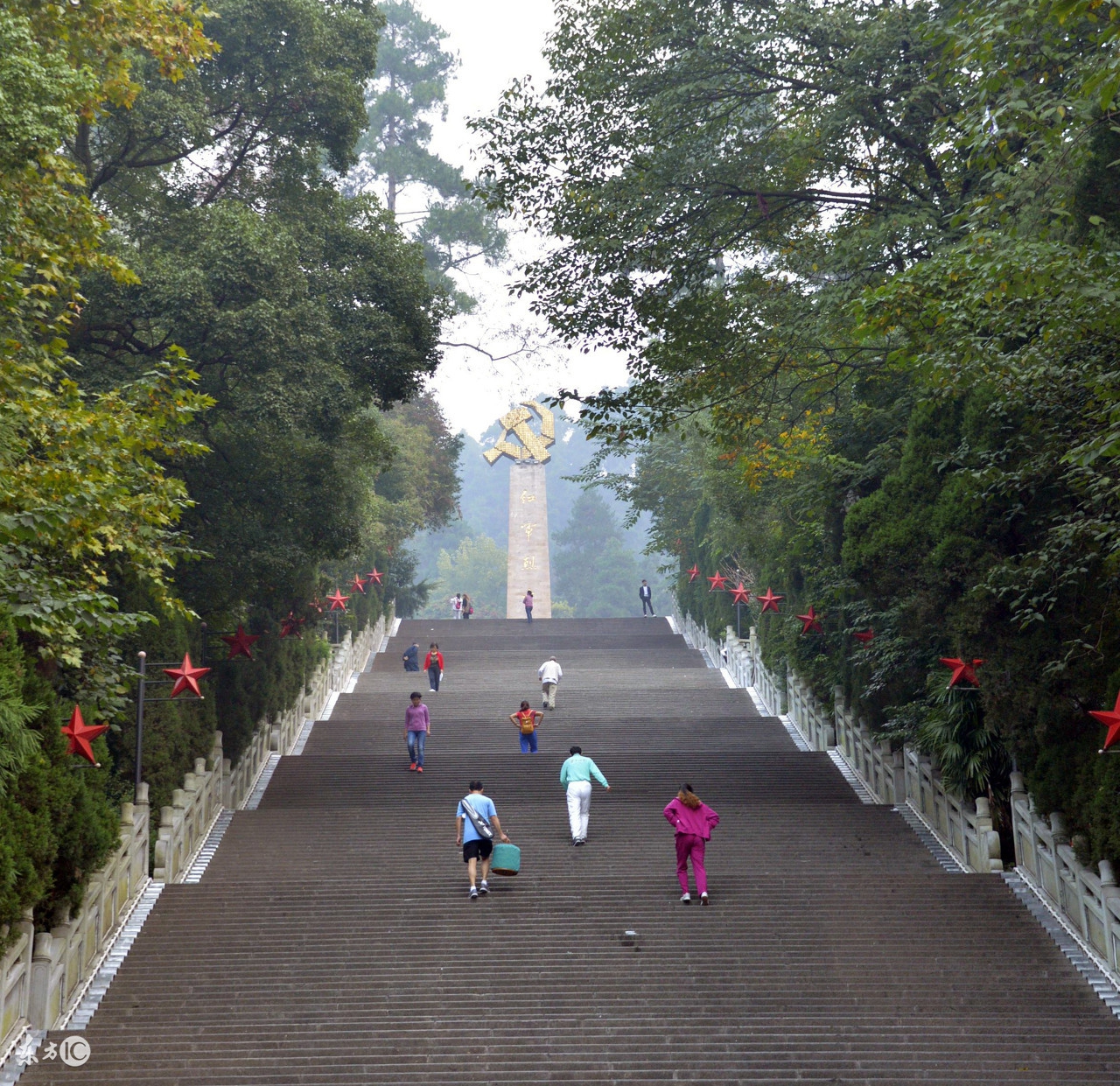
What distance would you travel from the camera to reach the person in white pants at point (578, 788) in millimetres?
11883

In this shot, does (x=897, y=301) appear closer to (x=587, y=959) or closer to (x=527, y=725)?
(x=587, y=959)

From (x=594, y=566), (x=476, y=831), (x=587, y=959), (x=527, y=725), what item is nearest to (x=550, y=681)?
(x=527, y=725)

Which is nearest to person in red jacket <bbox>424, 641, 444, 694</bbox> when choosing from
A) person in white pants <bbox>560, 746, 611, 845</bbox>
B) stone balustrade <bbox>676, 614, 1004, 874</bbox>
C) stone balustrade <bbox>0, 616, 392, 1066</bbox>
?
stone balustrade <bbox>0, 616, 392, 1066</bbox>

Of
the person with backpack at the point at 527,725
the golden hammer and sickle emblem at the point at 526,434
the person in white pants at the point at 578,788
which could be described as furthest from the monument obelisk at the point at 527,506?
the person in white pants at the point at 578,788

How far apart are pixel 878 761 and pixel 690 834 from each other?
5.10 meters

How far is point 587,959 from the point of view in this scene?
9164 millimetres

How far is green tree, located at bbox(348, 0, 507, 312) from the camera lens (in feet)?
112

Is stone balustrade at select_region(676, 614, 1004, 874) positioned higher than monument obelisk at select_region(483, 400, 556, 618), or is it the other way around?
monument obelisk at select_region(483, 400, 556, 618)

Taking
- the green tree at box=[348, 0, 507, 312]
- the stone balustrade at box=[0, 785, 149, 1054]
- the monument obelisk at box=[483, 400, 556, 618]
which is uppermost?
the green tree at box=[348, 0, 507, 312]

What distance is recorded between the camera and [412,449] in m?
30.0

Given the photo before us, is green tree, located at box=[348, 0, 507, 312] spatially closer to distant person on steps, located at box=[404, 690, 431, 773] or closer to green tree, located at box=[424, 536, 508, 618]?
distant person on steps, located at box=[404, 690, 431, 773]

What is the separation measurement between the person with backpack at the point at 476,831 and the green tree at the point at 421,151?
2484 cm

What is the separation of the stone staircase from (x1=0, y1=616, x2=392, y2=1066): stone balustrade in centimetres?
32

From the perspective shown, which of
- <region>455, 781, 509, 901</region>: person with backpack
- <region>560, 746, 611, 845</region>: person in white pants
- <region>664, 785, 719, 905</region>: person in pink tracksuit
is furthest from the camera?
<region>560, 746, 611, 845</region>: person in white pants
